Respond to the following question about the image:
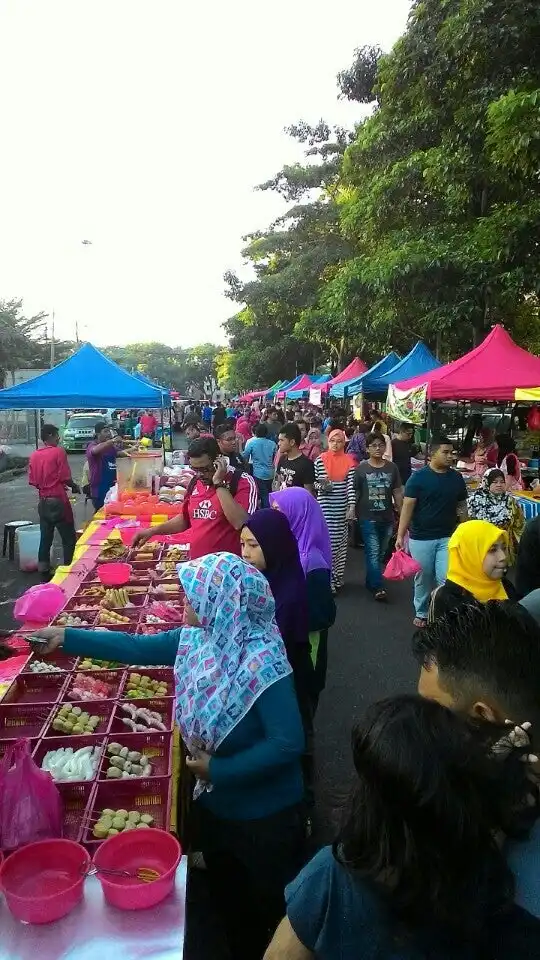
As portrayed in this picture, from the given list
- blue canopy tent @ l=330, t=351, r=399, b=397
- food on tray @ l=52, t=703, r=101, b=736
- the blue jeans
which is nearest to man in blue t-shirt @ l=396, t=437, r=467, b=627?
the blue jeans

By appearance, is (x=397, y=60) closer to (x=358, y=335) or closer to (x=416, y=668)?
(x=358, y=335)

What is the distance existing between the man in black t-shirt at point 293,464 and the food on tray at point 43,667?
386cm

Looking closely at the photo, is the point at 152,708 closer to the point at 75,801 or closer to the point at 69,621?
the point at 75,801

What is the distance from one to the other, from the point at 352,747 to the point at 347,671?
4602 mm

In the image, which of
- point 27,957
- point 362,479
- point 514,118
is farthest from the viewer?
point 514,118

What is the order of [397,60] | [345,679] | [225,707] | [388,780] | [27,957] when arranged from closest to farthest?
[388,780] → [27,957] → [225,707] → [345,679] → [397,60]

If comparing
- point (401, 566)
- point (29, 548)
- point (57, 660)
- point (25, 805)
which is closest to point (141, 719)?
point (57, 660)

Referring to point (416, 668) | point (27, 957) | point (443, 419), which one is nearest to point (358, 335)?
point (443, 419)

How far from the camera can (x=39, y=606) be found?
14.9ft

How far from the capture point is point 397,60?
13.5 meters

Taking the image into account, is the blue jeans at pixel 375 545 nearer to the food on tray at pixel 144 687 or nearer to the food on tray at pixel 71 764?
the food on tray at pixel 144 687

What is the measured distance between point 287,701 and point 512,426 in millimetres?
12697

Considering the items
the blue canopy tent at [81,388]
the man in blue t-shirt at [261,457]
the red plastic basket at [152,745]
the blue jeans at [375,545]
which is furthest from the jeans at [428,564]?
the man in blue t-shirt at [261,457]

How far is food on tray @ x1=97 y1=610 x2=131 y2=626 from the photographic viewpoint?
4398mm
